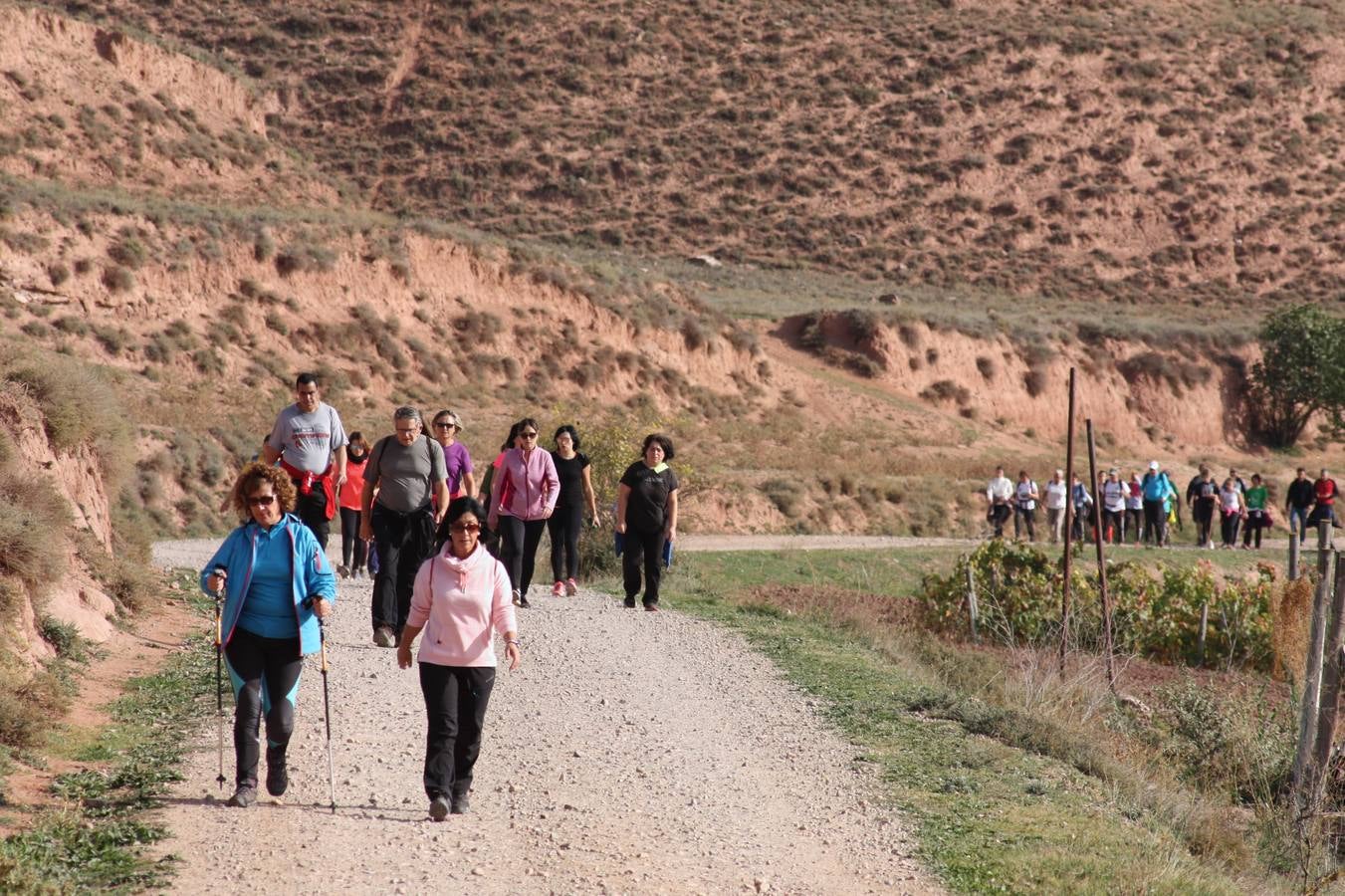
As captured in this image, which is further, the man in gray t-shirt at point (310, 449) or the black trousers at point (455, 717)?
the man in gray t-shirt at point (310, 449)

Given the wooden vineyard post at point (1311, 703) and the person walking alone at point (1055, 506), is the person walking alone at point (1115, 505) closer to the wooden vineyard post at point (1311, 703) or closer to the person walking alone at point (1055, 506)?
the person walking alone at point (1055, 506)

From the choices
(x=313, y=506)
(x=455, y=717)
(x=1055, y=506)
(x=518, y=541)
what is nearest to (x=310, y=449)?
(x=313, y=506)

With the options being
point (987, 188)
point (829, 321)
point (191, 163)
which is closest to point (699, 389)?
point (829, 321)

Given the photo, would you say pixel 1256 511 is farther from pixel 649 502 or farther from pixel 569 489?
pixel 569 489

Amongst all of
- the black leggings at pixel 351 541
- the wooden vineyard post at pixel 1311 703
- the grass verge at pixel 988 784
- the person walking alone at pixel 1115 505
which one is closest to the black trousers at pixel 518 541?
the grass verge at pixel 988 784

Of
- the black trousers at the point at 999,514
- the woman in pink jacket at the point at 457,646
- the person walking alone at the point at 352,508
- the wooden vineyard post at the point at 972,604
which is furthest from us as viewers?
the black trousers at the point at 999,514

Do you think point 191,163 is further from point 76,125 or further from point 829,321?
point 829,321

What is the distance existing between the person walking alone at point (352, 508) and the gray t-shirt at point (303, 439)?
408 centimetres

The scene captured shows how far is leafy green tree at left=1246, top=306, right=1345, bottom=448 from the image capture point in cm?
5394

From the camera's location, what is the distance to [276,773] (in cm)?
726

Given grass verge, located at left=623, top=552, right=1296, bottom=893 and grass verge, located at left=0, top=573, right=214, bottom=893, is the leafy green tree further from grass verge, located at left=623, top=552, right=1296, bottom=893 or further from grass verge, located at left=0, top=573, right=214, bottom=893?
grass verge, located at left=0, top=573, right=214, bottom=893

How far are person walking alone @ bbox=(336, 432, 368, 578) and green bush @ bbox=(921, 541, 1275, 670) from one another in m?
7.26

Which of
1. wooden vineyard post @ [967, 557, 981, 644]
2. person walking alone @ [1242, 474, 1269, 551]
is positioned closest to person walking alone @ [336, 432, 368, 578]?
wooden vineyard post @ [967, 557, 981, 644]

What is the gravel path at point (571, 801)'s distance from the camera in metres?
6.54
